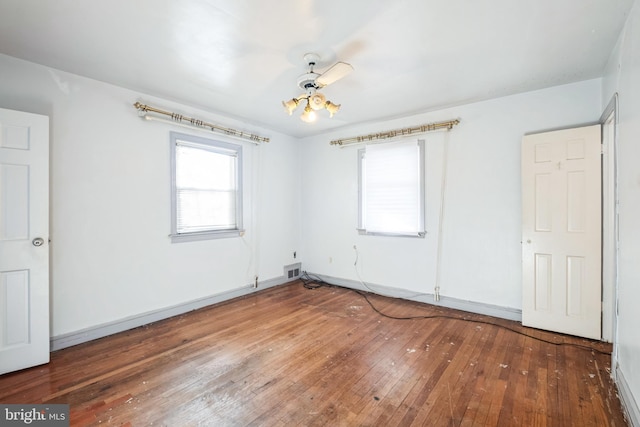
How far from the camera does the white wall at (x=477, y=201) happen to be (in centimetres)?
311

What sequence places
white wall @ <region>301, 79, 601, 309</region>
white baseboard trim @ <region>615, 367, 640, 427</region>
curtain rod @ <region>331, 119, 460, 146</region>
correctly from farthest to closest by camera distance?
curtain rod @ <region>331, 119, 460, 146</region> < white wall @ <region>301, 79, 601, 309</region> < white baseboard trim @ <region>615, 367, 640, 427</region>

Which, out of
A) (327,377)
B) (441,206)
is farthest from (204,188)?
(441,206)

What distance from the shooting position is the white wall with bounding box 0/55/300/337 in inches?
104

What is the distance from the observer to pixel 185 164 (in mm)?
3637

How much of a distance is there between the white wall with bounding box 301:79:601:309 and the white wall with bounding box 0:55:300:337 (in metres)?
2.42

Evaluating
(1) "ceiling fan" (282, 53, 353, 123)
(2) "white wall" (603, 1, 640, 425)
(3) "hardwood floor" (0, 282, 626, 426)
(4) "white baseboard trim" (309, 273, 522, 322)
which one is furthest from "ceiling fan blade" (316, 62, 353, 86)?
(4) "white baseboard trim" (309, 273, 522, 322)

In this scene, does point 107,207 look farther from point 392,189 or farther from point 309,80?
point 392,189

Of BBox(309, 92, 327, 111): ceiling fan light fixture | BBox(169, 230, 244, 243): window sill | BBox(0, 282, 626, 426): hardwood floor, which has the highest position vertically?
BBox(309, 92, 327, 111): ceiling fan light fixture

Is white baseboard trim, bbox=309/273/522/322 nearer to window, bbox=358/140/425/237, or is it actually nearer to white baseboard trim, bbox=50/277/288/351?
window, bbox=358/140/425/237

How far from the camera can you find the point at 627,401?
5.89 feet

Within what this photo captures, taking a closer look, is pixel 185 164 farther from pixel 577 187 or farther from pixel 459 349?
pixel 577 187

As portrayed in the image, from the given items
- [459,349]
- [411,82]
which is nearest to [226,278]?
[459,349]

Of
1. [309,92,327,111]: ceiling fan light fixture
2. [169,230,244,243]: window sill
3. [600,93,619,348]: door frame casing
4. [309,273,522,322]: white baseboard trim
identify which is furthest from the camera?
[169,230,244,243]: window sill

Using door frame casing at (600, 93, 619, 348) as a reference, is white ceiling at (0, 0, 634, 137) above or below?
above
